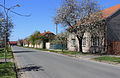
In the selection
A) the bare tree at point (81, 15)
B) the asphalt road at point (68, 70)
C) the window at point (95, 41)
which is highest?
the bare tree at point (81, 15)

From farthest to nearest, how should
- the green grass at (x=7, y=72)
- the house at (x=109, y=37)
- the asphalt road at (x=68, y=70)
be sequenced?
the house at (x=109, y=37) → the asphalt road at (x=68, y=70) → the green grass at (x=7, y=72)

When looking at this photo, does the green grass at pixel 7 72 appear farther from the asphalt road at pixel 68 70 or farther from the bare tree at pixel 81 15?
the bare tree at pixel 81 15

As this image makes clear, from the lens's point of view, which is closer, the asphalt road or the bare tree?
the asphalt road

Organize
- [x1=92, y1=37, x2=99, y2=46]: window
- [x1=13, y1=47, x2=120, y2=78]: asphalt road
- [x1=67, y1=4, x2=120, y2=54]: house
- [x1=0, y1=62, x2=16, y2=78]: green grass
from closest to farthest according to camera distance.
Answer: [x1=0, y1=62, x2=16, y2=78]: green grass
[x1=13, y1=47, x2=120, y2=78]: asphalt road
[x1=67, y1=4, x2=120, y2=54]: house
[x1=92, y1=37, x2=99, y2=46]: window

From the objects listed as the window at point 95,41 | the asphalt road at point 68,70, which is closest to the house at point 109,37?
the window at point 95,41

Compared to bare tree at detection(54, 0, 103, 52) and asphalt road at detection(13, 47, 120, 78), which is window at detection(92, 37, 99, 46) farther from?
asphalt road at detection(13, 47, 120, 78)

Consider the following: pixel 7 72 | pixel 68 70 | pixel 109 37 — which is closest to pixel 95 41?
pixel 109 37

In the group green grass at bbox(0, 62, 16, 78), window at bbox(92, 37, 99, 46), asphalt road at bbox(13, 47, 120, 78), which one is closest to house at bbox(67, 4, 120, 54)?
window at bbox(92, 37, 99, 46)

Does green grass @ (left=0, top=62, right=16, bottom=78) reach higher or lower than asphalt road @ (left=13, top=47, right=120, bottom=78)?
higher

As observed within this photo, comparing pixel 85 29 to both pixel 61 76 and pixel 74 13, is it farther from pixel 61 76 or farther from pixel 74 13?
pixel 61 76

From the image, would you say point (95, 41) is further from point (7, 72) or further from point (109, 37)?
point (7, 72)

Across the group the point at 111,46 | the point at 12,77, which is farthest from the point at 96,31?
the point at 12,77

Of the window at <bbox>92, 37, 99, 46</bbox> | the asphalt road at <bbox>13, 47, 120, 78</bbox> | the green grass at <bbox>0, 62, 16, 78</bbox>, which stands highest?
the window at <bbox>92, 37, 99, 46</bbox>

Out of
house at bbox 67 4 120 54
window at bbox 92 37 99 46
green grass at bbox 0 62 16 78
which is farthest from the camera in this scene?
window at bbox 92 37 99 46
